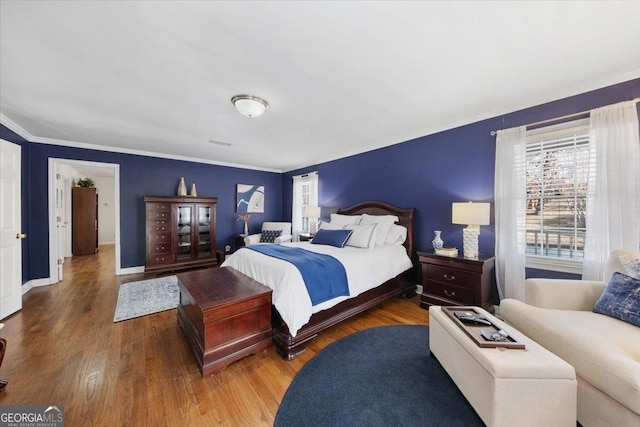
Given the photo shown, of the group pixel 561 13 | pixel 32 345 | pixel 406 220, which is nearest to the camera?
pixel 561 13


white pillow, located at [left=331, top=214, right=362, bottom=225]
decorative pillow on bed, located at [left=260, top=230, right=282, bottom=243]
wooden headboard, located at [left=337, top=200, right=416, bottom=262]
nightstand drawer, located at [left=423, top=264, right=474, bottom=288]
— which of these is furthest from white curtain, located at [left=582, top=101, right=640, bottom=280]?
decorative pillow on bed, located at [left=260, top=230, right=282, bottom=243]

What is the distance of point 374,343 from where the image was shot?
2.22 m

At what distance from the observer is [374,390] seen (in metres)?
1.65

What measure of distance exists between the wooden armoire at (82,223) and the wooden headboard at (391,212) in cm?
717

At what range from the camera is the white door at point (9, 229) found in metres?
2.61

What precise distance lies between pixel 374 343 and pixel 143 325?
247 centimetres

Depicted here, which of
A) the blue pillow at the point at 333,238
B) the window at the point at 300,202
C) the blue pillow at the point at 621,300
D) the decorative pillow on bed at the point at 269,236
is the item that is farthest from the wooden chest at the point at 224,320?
the window at the point at 300,202

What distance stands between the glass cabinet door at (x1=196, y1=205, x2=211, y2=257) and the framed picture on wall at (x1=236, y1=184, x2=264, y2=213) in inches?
36.2

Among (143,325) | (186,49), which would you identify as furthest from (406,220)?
(143,325)

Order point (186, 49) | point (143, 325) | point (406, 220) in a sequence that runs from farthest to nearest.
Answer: point (406, 220)
point (143, 325)
point (186, 49)

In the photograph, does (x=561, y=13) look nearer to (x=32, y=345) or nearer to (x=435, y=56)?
(x=435, y=56)

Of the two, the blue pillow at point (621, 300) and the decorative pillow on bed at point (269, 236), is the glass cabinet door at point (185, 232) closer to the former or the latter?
the decorative pillow on bed at point (269, 236)

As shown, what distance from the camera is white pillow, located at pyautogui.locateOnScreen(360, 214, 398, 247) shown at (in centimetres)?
329

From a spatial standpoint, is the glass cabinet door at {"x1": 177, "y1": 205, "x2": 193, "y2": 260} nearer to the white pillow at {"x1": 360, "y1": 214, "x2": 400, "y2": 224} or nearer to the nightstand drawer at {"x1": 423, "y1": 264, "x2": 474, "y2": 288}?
the white pillow at {"x1": 360, "y1": 214, "x2": 400, "y2": 224}
